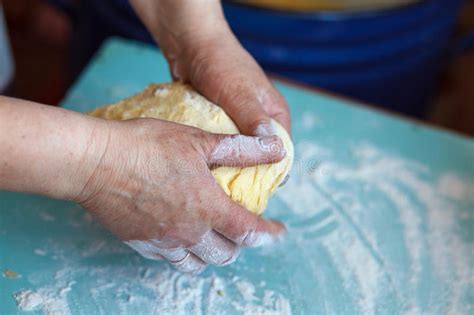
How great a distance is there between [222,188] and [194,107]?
167mm

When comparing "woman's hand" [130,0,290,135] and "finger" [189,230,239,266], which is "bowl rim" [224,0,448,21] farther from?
"finger" [189,230,239,266]

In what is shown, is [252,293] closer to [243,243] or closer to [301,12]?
[243,243]

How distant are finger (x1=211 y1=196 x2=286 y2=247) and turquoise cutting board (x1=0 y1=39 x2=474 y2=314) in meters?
0.13

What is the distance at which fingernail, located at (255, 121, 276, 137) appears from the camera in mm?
952

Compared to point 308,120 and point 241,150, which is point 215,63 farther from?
point 308,120

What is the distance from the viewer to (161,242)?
0.87 meters

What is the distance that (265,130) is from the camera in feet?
3.14

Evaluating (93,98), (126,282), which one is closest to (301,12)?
(93,98)

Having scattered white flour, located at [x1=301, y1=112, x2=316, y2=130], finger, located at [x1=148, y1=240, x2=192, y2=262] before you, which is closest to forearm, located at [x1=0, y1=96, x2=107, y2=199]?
finger, located at [x1=148, y1=240, x2=192, y2=262]

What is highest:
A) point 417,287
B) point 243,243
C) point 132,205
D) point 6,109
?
point 6,109

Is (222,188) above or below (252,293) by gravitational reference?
above

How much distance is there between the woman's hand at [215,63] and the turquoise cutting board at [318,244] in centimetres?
23

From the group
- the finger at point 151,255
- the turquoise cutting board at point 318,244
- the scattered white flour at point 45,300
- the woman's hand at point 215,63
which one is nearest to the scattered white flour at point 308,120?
the turquoise cutting board at point 318,244

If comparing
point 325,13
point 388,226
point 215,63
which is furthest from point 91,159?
point 325,13
